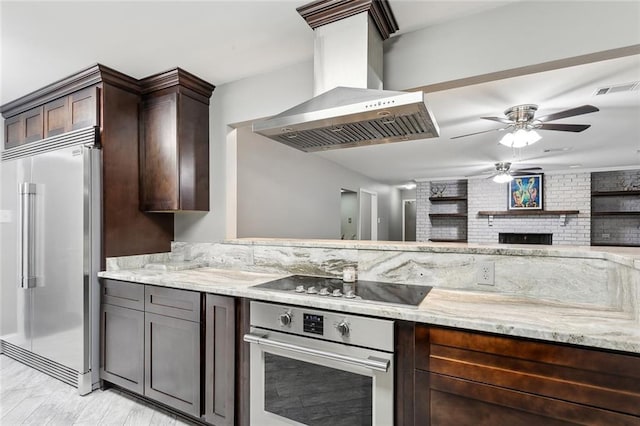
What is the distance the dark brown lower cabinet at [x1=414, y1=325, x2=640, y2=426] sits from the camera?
1087mm

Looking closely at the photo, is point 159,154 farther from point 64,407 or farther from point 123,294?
point 64,407

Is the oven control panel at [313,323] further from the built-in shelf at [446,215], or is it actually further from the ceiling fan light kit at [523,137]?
the built-in shelf at [446,215]

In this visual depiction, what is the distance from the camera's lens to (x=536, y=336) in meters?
1.16

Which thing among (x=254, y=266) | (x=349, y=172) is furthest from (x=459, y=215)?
(x=254, y=266)

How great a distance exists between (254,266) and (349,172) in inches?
164

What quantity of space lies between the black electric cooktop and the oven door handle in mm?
252

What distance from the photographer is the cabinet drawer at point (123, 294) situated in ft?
7.13

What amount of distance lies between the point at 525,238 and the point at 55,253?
25.2 ft

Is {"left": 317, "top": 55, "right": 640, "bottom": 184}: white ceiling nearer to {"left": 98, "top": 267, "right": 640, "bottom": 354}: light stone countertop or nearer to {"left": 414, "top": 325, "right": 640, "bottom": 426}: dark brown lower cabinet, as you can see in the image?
{"left": 98, "top": 267, "right": 640, "bottom": 354}: light stone countertop

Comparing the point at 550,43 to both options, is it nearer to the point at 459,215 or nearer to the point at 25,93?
the point at 25,93

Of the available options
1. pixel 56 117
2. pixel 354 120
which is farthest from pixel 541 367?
pixel 56 117

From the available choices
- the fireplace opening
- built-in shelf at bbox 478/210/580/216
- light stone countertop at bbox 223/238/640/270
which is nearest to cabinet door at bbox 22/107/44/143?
light stone countertop at bbox 223/238/640/270

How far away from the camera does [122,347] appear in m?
2.28

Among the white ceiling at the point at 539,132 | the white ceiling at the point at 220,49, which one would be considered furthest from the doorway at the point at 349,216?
the white ceiling at the point at 220,49
